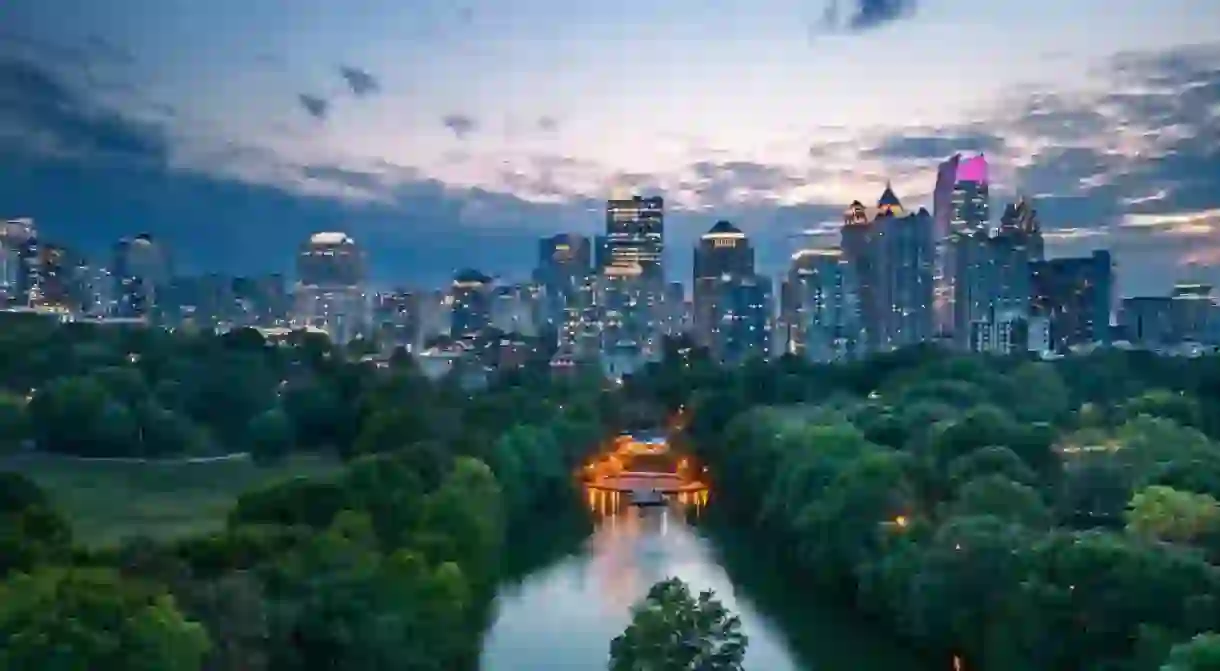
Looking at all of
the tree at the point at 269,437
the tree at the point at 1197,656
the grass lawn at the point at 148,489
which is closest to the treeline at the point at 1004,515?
the tree at the point at 1197,656

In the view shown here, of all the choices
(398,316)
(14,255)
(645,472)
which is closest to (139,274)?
(14,255)

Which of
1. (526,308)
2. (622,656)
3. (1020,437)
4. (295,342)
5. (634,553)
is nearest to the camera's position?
(622,656)

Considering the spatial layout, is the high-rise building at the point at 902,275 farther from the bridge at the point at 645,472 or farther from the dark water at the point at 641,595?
the dark water at the point at 641,595

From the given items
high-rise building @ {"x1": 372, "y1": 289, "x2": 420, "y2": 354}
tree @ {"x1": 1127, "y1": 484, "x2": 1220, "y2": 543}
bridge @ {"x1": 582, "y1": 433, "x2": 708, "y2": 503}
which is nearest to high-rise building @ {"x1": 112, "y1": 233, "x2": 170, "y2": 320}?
high-rise building @ {"x1": 372, "y1": 289, "x2": 420, "y2": 354}

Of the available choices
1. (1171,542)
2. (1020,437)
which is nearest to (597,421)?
(1020,437)

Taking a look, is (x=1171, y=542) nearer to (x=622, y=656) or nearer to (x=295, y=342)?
(x=622, y=656)
